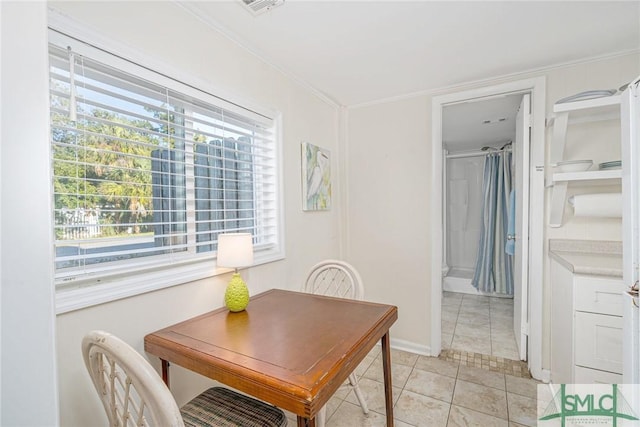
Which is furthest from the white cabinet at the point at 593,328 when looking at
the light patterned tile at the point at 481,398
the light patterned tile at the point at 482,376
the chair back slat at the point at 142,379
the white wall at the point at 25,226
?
the white wall at the point at 25,226

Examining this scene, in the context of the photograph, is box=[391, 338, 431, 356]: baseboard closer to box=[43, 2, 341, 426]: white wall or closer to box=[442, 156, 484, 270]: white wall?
box=[43, 2, 341, 426]: white wall

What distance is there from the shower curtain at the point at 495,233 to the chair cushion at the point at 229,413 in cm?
378

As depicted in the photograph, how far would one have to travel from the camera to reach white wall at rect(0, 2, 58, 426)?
0.33 metres

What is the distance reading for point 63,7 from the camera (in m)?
1.03

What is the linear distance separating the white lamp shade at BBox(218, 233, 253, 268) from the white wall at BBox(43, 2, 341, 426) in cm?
18

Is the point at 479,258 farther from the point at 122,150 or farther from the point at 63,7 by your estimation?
the point at 63,7

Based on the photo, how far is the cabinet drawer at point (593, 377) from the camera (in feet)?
4.49

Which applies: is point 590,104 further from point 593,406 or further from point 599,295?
point 593,406

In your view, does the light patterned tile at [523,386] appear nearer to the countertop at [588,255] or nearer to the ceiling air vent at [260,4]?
the countertop at [588,255]

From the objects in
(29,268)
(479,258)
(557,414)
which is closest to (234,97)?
(29,268)

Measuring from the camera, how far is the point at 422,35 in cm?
172

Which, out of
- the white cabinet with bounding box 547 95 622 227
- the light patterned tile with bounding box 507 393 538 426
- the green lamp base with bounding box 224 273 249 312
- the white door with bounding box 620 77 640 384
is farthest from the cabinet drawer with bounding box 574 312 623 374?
the green lamp base with bounding box 224 273 249 312

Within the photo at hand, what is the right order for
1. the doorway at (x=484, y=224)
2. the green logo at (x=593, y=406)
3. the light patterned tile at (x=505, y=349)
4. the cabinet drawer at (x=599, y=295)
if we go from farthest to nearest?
the doorway at (x=484, y=224) → the light patterned tile at (x=505, y=349) → the cabinet drawer at (x=599, y=295) → the green logo at (x=593, y=406)

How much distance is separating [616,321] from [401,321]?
1.49 meters
